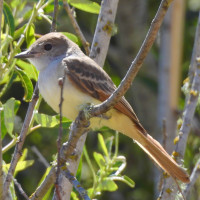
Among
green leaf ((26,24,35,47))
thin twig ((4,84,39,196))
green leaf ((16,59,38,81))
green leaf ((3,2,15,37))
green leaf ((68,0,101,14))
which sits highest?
green leaf ((68,0,101,14))

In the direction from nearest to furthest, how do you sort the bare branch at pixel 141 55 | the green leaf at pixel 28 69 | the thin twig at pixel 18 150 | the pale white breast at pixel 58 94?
the bare branch at pixel 141 55 < the thin twig at pixel 18 150 < the pale white breast at pixel 58 94 < the green leaf at pixel 28 69

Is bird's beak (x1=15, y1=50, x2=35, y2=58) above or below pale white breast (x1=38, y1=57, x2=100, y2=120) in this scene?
above

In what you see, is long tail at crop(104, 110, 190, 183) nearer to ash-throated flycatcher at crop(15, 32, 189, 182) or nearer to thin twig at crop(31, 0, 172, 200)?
ash-throated flycatcher at crop(15, 32, 189, 182)

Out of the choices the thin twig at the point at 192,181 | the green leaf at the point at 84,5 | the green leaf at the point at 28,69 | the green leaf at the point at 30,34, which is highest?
the green leaf at the point at 84,5

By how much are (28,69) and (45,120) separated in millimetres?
574

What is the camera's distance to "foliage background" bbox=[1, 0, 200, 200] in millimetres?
5551

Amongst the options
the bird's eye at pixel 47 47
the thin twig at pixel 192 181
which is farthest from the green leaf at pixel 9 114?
the thin twig at pixel 192 181

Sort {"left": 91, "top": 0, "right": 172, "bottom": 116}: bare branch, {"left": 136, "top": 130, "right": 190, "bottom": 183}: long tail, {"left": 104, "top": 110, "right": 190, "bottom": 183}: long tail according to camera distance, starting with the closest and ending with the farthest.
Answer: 1. {"left": 91, "top": 0, "right": 172, "bottom": 116}: bare branch
2. {"left": 136, "top": 130, "right": 190, "bottom": 183}: long tail
3. {"left": 104, "top": 110, "right": 190, "bottom": 183}: long tail

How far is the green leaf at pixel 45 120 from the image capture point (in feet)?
10.6

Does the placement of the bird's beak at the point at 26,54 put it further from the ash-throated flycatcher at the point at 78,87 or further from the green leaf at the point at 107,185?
the green leaf at the point at 107,185

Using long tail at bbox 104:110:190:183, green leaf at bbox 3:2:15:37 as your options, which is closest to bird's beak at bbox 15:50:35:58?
green leaf at bbox 3:2:15:37

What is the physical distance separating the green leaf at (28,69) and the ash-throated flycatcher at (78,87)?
0.04 m

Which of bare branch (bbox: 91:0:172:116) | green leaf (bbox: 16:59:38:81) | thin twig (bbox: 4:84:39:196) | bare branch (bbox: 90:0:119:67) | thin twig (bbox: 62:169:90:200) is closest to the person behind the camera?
bare branch (bbox: 91:0:172:116)

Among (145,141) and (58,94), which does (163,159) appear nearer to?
(145,141)
